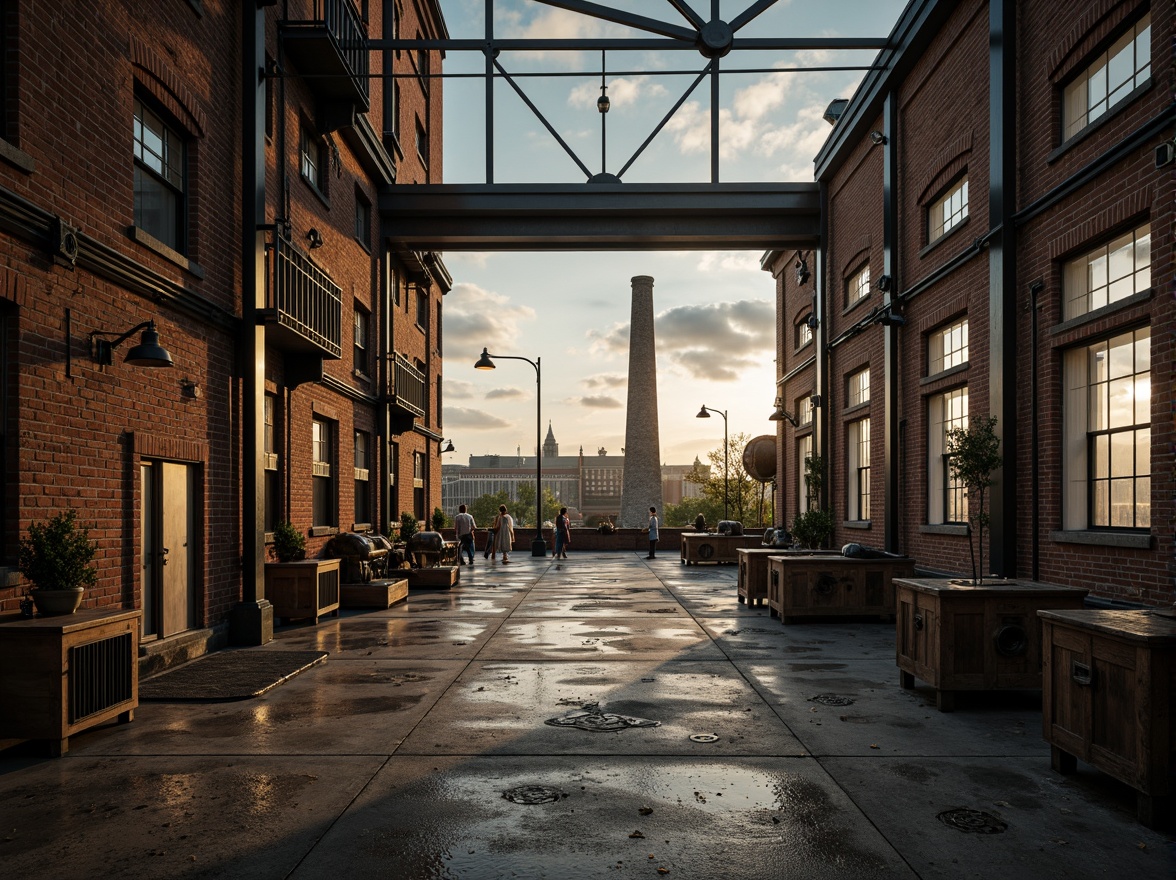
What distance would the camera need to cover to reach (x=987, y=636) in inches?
307

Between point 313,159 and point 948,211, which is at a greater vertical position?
point 313,159

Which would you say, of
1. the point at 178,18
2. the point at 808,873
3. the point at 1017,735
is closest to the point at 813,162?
the point at 178,18

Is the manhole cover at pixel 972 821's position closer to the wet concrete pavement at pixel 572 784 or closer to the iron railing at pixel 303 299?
the wet concrete pavement at pixel 572 784

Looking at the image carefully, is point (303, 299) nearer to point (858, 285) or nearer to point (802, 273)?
point (858, 285)

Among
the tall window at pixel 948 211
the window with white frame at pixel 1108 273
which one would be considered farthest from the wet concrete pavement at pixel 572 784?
the tall window at pixel 948 211

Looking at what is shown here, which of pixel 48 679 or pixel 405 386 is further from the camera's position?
pixel 405 386

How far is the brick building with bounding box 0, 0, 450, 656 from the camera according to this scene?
7.57 meters

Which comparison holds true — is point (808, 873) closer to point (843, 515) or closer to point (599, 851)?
point (599, 851)

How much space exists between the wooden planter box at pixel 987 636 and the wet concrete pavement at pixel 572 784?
0.91ft

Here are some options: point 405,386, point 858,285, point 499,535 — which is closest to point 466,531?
point 499,535

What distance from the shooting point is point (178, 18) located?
1040 centimetres

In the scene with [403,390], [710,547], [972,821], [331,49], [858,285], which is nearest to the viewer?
[972,821]

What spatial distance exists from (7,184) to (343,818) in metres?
5.71

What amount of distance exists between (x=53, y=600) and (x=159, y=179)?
216 inches
